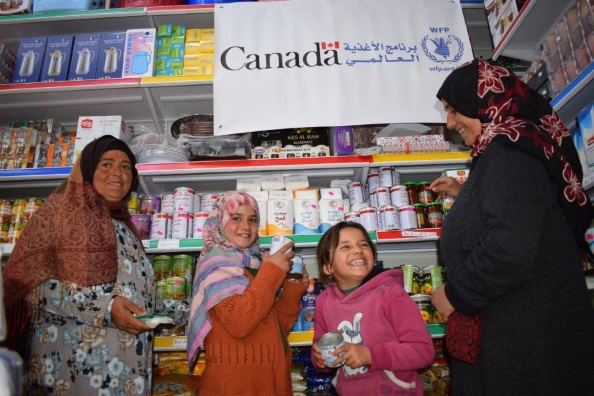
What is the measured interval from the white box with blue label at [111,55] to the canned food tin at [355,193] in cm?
179

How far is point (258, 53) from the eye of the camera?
10.3 ft

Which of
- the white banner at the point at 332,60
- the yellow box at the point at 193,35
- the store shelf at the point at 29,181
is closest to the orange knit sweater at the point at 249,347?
the white banner at the point at 332,60

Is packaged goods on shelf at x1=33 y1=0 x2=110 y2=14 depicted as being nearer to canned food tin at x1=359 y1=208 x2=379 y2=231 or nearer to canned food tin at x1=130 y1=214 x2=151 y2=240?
canned food tin at x1=130 y1=214 x2=151 y2=240

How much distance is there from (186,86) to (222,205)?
127 centimetres

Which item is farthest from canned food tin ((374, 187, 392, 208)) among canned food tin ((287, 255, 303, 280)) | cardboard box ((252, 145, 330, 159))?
canned food tin ((287, 255, 303, 280))

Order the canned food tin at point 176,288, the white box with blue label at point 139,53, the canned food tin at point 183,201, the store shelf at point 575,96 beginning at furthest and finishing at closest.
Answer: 1. the white box with blue label at point 139,53
2. the canned food tin at point 183,201
3. the canned food tin at point 176,288
4. the store shelf at point 575,96

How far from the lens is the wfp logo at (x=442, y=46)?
10.3 ft

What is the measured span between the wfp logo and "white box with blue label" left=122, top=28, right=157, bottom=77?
1946mm

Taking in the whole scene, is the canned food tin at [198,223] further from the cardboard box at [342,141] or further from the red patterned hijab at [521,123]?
the red patterned hijab at [521,123]

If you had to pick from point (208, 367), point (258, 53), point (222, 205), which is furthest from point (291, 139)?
point (208, 367)

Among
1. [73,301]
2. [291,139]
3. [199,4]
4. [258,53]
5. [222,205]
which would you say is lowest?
[73,301]

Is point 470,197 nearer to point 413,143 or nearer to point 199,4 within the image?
point 413,143

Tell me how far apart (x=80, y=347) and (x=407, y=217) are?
71.9 inches

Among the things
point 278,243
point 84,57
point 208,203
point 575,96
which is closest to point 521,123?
point 278,243
